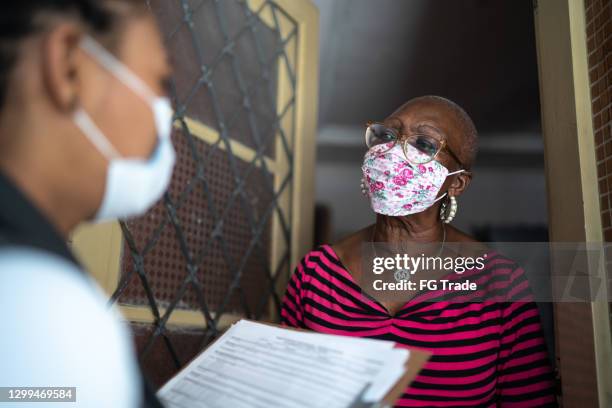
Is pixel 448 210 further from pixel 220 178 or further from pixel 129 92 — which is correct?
pixel 129 92

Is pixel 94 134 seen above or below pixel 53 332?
above

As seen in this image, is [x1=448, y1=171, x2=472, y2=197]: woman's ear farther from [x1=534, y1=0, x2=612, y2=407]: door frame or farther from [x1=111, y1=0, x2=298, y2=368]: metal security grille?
[x1=111, y1=0, x2=298, y2=368]: metal security grille

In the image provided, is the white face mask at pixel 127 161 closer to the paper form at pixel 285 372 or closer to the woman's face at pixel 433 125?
the paper form at pixel 285 372

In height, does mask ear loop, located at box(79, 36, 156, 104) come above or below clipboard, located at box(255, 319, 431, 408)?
above

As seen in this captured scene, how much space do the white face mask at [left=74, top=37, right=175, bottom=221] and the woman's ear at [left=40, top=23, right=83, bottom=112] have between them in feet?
0.04

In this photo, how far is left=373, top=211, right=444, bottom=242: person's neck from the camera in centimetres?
127

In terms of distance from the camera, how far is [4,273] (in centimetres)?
39

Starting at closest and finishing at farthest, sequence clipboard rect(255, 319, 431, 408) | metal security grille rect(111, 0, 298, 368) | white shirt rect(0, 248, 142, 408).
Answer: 1. white shirt rect(0, 248, 142, 408)
2. clipboard rect(255, 319, 431, 408)
3. metal security grille rect(111, 0, 298, 368)

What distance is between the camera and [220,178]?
4.60ft

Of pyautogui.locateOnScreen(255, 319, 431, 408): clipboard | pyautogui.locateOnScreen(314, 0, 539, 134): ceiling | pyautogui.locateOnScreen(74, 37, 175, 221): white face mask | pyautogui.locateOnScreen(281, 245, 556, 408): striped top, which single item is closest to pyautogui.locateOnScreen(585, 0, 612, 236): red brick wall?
pyautogui.locateOnScreen(281, 245, 556, 408): striped top

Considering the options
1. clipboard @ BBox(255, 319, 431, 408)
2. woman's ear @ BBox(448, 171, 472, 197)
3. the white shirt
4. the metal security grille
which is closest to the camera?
the white shirt

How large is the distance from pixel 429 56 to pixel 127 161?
2.56 m

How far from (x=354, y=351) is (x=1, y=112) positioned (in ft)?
1.53

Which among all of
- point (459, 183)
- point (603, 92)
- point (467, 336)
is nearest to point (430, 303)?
point (467, 336)
